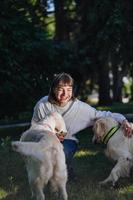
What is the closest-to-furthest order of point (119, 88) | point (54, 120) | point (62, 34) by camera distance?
1. point (54, 120)
2. point (62, 34)
3. point (119, 88)

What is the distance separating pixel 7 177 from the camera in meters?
7.82

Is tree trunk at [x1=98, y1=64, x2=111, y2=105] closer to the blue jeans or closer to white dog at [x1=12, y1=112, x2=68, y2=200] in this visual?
the blue jeans

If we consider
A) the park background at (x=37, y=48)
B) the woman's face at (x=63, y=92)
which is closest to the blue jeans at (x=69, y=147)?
the woman's face at (x=63, y=92)

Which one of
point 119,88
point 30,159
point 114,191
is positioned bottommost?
point 119,88

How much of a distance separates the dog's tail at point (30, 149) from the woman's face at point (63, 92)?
1.25m

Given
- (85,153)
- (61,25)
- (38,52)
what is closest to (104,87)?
(61,25)

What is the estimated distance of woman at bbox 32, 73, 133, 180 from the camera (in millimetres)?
7059

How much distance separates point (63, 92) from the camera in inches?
278

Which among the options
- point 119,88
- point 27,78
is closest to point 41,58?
point 27,78

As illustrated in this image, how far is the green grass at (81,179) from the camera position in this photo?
6.70 metres

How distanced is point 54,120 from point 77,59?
8.51 m

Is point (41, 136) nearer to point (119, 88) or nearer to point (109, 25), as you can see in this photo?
point (109, 25)

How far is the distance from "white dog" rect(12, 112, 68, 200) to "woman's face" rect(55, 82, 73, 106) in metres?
0.82

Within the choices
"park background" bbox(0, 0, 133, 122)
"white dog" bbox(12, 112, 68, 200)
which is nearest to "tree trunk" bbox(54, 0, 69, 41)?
"park background" bbox(0, 0, 133, 122)
